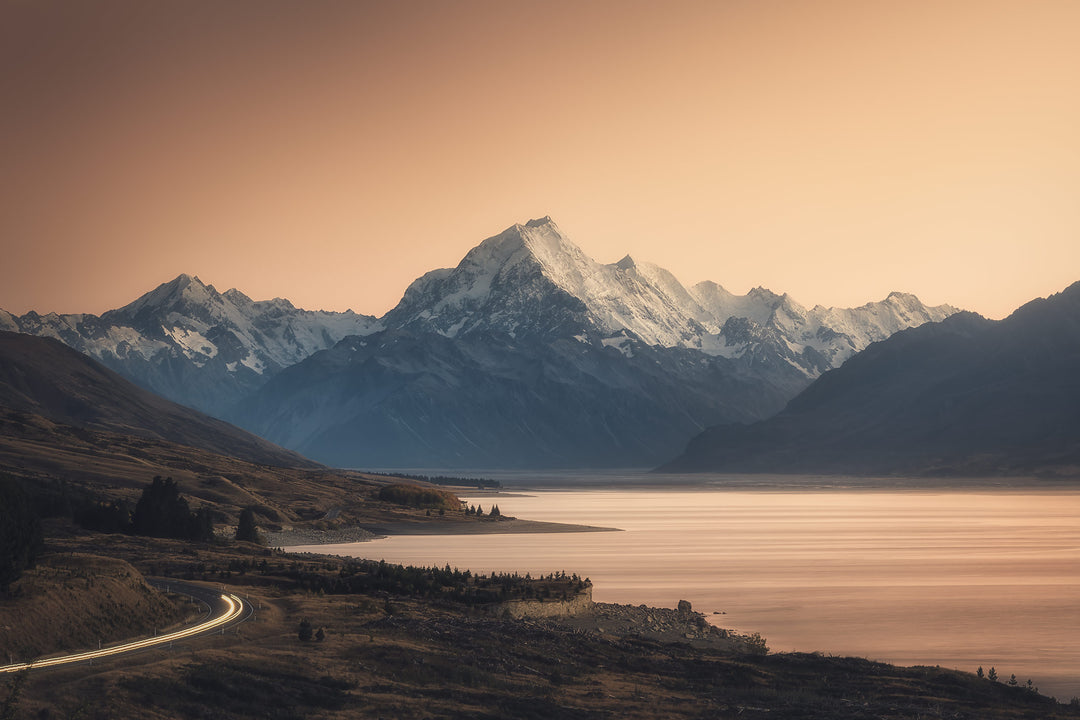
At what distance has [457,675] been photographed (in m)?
56.7

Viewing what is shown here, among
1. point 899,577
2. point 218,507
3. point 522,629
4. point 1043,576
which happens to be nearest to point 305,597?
point 522,629

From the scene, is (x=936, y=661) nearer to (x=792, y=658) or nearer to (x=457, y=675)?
(x=792, y=658)

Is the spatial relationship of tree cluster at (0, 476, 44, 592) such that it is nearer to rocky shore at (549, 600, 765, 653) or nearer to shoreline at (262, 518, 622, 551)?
rocky shore at (549, 600, 765, 653)

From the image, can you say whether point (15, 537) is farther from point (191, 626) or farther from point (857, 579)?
point (857, 579)

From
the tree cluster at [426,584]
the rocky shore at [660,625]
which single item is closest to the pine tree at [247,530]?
the tree cluster at [426,584]

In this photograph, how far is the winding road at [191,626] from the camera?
51.9 metres

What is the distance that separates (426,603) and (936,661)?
31843 mm

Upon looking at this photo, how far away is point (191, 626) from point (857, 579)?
241 ft

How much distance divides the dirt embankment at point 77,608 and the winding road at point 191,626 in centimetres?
144

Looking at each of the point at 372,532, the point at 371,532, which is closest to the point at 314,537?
the point at 371,532

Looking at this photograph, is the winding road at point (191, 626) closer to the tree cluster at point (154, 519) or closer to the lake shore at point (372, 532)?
the tree cluster at point (154, 519)

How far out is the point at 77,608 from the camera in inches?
2336

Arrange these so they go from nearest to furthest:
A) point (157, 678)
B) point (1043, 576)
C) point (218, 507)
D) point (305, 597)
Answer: point (157, 678) < point (305, 597) < point (1043, 576) < point (218, 507)

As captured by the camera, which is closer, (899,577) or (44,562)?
(44,562)
